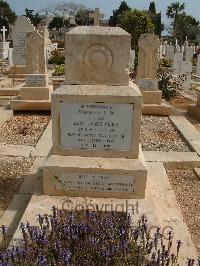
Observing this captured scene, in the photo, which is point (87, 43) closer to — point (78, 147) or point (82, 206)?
point (78, 147)

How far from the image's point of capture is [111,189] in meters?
3.94

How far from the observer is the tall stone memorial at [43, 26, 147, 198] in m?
3.80

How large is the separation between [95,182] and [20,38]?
1335 cm

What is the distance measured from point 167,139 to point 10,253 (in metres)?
4.81

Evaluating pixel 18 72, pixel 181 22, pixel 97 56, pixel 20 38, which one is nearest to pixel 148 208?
pixel 97 56

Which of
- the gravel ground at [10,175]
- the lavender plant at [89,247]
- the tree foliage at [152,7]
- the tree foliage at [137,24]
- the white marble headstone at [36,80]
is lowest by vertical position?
the gravel ground at [10,175]

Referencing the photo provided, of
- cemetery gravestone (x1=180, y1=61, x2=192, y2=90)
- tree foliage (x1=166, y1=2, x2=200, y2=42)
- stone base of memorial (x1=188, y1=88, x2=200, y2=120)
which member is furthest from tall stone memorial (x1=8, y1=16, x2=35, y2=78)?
tree foliage (x1=166, y1=2, x2=200, y2=42)

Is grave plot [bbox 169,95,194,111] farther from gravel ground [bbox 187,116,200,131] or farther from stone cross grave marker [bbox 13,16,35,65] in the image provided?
stone cross grave marker [bbox 13,16,35,65]

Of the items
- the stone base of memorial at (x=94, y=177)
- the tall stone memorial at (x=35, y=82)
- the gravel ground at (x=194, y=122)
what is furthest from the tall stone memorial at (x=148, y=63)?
the stone base of memorial at (x=94, y=177)

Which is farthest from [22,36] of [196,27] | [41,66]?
[196,27]

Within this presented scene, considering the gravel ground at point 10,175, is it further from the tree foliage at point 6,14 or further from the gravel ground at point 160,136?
the tree foliage at point 6,14

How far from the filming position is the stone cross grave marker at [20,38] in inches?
624

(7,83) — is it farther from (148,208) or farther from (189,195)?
(148,208)

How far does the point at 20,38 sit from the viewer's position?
1598cm
